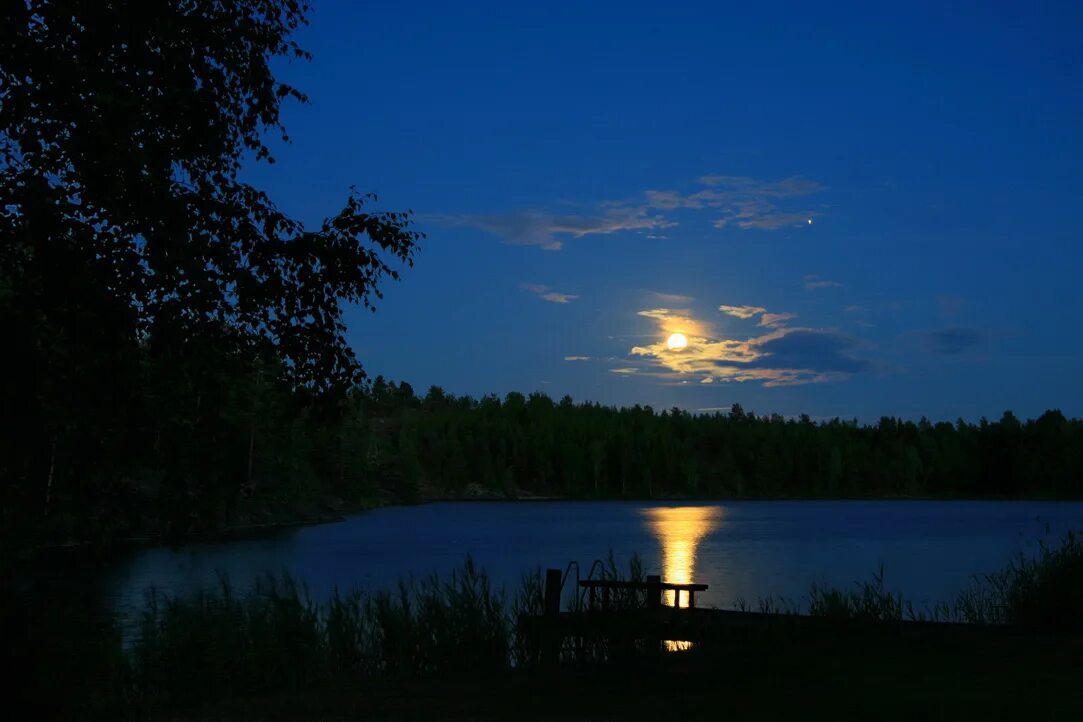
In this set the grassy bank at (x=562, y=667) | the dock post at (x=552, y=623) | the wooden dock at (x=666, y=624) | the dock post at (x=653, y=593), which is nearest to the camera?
the grassy bank at (x=562, y=667)

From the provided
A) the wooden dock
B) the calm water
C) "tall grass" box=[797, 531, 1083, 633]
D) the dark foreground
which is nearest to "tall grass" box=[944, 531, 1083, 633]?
"tall grass" box=[797, 531, 1083, 633]

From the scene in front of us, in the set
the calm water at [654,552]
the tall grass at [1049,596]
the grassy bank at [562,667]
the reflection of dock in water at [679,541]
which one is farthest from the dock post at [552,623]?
the reflection of dock in water at [679,541]

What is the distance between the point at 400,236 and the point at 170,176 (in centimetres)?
287

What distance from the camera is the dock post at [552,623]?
18625 millimetres

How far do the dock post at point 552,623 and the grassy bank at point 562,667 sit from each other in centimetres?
22

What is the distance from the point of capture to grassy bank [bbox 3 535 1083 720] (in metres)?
13.6

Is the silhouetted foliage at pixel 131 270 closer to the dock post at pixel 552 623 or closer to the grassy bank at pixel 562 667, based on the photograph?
the grassy bank at pixel 562 667

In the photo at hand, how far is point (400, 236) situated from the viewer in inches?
481

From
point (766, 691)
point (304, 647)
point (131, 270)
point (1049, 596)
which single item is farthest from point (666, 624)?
point (131, 270)

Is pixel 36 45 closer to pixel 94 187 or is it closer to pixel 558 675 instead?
pixel 94 187

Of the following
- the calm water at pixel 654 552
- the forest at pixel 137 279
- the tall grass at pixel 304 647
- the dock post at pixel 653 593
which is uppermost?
the forest at pixel 137 279

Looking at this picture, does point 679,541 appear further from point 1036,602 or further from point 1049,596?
point 1049,596

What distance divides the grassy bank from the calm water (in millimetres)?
5542

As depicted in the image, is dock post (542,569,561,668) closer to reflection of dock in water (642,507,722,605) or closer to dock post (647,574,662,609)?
dock post (647,574,662,609)
